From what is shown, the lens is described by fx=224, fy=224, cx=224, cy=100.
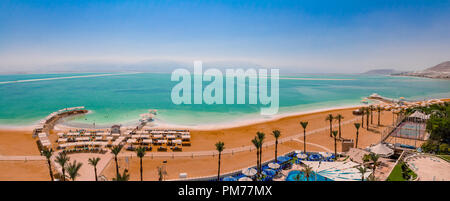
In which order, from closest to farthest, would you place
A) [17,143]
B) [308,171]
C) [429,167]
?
[429,167] < [308,171] < [17,143]

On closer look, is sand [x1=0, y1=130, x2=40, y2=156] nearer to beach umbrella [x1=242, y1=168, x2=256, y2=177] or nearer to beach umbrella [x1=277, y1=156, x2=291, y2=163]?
beach umbrella [x1=242, y1=168, x2=256, y2=177]

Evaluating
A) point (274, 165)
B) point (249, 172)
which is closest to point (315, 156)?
point (274, 165)

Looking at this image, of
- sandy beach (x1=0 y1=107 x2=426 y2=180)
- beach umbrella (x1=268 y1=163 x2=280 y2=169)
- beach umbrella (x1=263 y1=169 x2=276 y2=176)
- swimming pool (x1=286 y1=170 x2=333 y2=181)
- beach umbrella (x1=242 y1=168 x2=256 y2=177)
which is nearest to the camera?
swimming pool (x1=286 y1=170 x2=333 y2=181)

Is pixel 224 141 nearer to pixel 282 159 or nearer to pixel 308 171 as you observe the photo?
pixel 282 159

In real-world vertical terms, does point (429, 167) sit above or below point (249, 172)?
above

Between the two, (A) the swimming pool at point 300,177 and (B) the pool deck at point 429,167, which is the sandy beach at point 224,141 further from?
(B) the pool deck at point 429,167

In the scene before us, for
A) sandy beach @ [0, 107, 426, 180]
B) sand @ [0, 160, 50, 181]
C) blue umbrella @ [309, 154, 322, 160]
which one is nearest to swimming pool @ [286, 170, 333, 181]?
blue umbrella @ [309, 154, 322, 160]

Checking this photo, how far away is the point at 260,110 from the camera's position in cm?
4784

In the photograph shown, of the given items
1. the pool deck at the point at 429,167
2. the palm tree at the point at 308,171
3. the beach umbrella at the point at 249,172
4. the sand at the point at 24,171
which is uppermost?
the pool deck at the point at 429,167

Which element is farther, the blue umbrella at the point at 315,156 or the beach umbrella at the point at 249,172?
the blue umbrella at the point at 315,156

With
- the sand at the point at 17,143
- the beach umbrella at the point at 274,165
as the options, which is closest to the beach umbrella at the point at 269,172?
the beach umbrella at the point at 274,165
